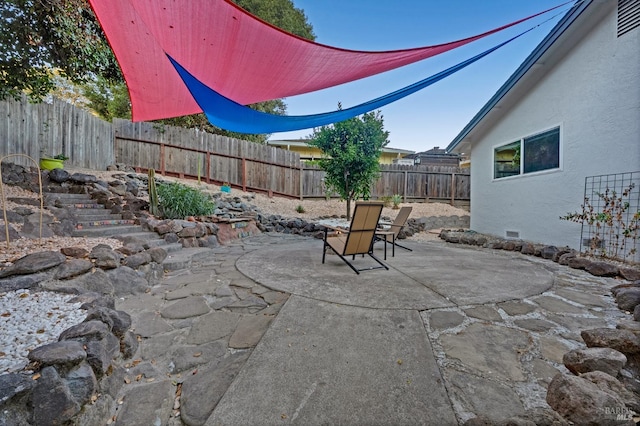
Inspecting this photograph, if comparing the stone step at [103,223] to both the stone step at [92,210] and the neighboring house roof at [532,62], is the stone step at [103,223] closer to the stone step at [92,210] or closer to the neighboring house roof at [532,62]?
the stone step at [92,210]

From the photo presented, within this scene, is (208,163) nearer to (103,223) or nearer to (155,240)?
(103,223)

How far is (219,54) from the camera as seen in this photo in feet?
9.67

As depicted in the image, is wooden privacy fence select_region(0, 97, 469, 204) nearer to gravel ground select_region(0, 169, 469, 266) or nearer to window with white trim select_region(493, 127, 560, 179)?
gravel ground select_region(0, 169, 469, 266)

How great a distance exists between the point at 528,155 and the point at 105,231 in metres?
7.67

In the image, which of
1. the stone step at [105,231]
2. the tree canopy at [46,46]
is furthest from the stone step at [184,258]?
the tree canopy at [46,46]

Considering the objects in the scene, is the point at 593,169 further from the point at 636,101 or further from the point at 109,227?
the point at 109,227

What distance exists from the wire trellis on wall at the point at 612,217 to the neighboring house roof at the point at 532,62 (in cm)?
234

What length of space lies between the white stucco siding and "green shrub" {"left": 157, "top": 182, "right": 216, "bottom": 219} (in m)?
6.48

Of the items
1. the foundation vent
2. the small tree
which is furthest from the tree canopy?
the foundation vent

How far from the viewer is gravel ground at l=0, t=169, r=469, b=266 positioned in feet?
8.17

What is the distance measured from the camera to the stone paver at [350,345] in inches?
42.1

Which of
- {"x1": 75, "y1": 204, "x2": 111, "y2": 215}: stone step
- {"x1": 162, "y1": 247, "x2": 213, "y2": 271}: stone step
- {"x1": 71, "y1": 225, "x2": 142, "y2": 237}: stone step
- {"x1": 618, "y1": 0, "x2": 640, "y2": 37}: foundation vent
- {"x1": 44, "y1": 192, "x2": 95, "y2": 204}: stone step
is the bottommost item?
{"x1": 162, "y1": 247, "x2": 213, "y2": 271}: stone step

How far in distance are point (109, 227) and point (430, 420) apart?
445 cm

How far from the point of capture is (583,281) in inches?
111
